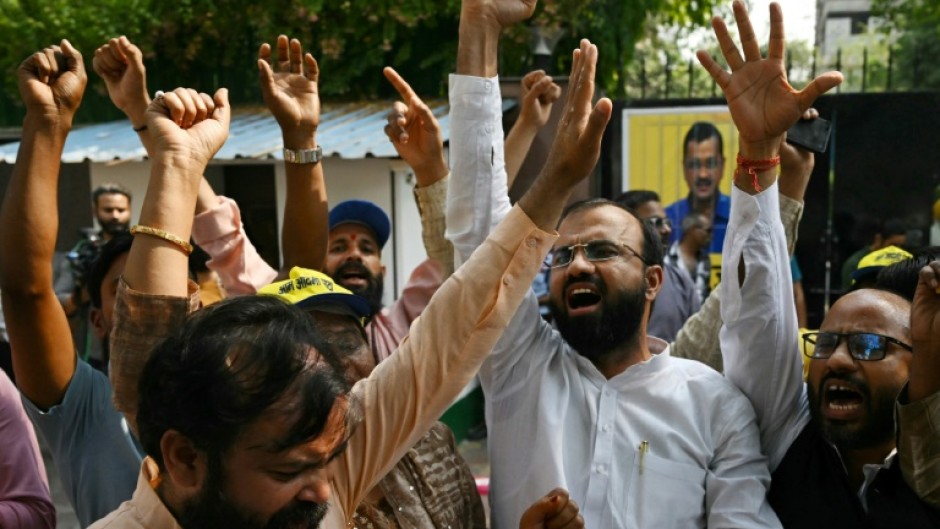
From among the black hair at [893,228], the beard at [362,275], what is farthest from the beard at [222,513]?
the black hair at [893,228]

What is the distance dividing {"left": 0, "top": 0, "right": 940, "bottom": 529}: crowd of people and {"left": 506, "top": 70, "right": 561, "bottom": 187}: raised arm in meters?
0.59

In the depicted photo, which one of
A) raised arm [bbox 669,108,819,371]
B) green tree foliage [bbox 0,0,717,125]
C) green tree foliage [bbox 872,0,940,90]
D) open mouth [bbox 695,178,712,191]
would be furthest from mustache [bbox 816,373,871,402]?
green tree foliage [bbox 872,0,940,90]

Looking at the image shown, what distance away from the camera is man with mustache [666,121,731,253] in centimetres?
742

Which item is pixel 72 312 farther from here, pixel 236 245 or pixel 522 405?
pixel 522 405

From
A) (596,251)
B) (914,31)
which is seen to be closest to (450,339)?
(596,251)

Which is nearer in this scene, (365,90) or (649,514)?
(649,514)

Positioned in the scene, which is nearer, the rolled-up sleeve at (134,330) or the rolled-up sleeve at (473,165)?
the rolled-up sleeve at (134,330)

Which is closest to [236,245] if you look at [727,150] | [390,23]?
[727,150]

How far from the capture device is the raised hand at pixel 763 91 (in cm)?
236

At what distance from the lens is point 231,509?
1.60 metres

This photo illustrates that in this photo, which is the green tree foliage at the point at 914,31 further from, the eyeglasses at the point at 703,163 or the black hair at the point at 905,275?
the black hair at the point at 905,275

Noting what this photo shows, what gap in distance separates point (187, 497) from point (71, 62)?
1.20m

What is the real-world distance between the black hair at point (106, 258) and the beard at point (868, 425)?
5.98 feet

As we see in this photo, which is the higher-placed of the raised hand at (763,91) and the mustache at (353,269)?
the raised hand at (763,91)
